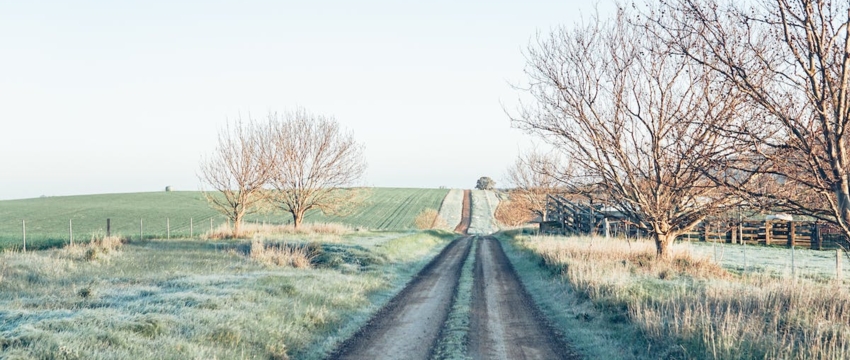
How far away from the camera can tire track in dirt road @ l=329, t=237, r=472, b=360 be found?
9.45m

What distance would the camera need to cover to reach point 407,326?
11.5m

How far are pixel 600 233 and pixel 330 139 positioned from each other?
20.1 meters

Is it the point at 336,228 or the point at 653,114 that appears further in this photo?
the point at 336,228

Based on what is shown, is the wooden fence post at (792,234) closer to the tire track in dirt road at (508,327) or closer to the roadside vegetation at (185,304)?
the tire track in dirt road at (508,327)

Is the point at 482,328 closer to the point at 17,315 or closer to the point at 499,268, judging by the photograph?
the point at 17,315

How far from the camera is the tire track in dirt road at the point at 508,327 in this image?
934 cm

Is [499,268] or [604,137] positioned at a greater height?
[604,137]

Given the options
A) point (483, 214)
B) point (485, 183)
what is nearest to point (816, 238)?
point (483, 214)

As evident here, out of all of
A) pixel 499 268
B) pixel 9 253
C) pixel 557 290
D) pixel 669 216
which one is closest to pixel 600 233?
pixel 499 268

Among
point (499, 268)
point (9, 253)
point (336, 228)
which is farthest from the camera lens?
point (336, 228)

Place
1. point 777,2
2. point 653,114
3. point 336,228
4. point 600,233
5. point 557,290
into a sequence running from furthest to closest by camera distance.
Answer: point 336,228 < point 600,233 < point 653,114 < point 557,290 < point 777,2

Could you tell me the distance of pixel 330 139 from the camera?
135 ft

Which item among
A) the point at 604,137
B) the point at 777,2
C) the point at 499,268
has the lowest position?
the point at 499,268

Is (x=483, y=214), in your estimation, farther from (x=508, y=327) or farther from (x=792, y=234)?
(x=508, y=327)
